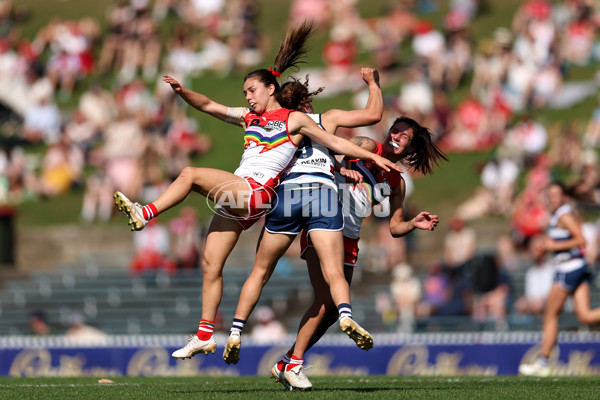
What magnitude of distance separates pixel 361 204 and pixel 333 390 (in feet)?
5.23

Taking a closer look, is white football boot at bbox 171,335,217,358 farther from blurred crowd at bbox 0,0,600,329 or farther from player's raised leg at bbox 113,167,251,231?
blurred crowd at bbox 0,0,600,329

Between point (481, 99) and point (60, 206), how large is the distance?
8746 mm

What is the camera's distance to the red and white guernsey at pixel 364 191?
9.30m

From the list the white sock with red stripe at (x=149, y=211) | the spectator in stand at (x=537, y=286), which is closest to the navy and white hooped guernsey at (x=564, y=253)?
the spectator in stand at (x=537, y=286)

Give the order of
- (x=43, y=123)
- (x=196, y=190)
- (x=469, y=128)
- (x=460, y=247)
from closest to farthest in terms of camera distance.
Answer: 1. (x=196, y=190)
2. (x=460, y=247)
3. (x=469, y=128)
4. (x=43, y=123)

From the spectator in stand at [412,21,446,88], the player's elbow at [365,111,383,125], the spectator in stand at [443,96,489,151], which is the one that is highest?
the spectator in stand at [412,21,446,88]

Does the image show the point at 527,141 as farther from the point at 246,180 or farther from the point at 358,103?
the point at 246,180

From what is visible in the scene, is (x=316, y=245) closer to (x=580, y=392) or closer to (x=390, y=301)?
(x=580, y=392)

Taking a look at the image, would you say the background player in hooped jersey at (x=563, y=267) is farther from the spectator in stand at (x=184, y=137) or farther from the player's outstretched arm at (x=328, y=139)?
the spectator in stand at (x=184, y=137)

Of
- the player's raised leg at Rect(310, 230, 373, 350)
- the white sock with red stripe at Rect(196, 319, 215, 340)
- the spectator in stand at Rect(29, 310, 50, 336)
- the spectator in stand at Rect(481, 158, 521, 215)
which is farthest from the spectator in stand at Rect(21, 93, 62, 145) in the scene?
the player's raised leg at Rect(310, 230, 373, 350)

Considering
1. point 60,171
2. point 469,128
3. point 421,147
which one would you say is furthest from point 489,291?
point 60,171

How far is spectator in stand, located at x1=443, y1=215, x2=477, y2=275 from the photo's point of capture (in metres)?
17.0

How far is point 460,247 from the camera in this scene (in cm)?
1728

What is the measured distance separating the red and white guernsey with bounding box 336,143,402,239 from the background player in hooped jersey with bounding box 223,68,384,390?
38cm
